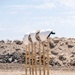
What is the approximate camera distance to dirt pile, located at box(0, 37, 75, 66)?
4000 cm

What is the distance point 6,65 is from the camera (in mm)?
35688

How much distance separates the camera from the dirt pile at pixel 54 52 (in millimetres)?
40000

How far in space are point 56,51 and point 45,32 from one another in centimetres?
2926

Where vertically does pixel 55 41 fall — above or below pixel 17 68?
above

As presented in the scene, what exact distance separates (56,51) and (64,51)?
1241 mm

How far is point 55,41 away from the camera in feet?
160

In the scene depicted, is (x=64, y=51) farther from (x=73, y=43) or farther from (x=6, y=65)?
(x=6, y=65)

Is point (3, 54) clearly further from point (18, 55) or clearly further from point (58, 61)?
point (58, 61)

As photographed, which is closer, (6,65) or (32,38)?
(32,38)

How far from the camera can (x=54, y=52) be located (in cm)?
4488

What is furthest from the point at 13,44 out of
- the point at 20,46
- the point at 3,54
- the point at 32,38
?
the point at 32,38

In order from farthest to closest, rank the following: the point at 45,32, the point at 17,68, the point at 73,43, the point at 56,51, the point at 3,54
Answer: the point at 73,43, the point at 56,51, the point at 3,54, the point at 17,68, the point at 45,32

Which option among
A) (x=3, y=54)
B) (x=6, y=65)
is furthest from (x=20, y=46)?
(x=6, y=65)

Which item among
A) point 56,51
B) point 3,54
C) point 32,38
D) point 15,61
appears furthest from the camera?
point 56,51
